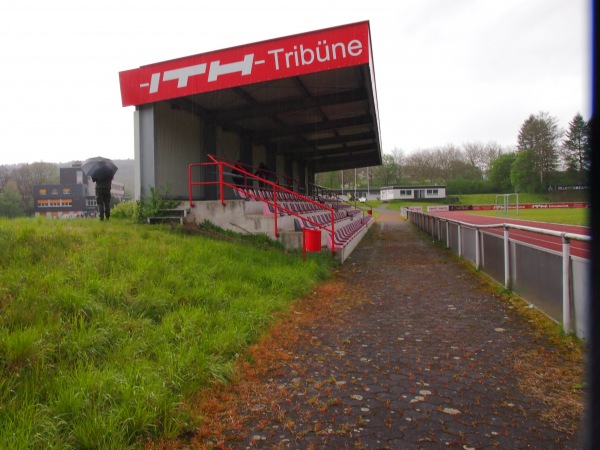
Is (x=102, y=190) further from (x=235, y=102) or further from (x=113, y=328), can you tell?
(x=113, y=328)

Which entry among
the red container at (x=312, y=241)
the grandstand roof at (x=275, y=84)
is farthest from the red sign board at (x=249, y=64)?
the red container at (x=312, y=241)

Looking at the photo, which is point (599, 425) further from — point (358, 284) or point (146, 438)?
point (358, 284)

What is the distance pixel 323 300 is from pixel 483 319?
2.45 m

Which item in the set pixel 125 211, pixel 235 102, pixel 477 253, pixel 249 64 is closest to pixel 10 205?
pixel 125 211

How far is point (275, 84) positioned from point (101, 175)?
5.78 metres

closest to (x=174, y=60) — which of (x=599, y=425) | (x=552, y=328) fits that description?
(x=552, y=328)

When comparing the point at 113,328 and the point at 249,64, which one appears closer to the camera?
the point at 113,328

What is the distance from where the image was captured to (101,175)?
10.1 metres

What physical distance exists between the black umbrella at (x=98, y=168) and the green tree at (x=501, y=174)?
7871cm

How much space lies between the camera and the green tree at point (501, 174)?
252 feet

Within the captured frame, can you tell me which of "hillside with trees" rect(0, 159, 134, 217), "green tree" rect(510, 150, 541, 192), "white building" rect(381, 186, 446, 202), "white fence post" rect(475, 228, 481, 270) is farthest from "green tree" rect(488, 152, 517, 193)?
"white fence post" rect(475, 228, 481, 270)

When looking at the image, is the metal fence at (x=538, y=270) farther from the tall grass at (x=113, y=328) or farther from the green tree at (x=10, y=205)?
the green tree at (x=10, y=205)

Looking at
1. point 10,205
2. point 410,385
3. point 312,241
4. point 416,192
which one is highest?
point 416,192

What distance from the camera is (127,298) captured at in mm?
4648
